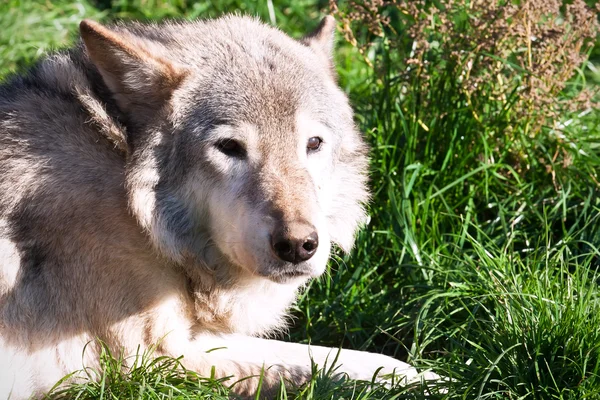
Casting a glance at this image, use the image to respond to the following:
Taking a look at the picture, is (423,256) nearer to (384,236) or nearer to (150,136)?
(384,236)

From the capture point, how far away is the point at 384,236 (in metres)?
4.88

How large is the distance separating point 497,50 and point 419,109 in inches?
23.0

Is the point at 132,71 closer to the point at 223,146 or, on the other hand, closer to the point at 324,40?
the point at 223,146

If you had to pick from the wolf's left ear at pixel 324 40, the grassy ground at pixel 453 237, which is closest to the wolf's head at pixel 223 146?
the wolf's left ear at pixel 324 40

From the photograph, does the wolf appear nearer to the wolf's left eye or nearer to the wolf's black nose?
the wolf's left eye

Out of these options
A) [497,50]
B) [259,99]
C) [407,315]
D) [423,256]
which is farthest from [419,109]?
[259,99]

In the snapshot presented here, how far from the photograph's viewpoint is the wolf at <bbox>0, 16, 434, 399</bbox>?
141 inches

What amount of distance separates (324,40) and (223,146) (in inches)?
43.4

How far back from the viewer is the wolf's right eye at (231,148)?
360cm

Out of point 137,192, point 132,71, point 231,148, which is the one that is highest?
point 132,71

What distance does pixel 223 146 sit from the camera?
360 centimetres

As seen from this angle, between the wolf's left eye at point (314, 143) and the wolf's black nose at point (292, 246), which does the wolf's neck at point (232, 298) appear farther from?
the wolf's left eye at point (314, 143)

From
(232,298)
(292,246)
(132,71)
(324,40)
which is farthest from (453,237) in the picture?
(132,71)

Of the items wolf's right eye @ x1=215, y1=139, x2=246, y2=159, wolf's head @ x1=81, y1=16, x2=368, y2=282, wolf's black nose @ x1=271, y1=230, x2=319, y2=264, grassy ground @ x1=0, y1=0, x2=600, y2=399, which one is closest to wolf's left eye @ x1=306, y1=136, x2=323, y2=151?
wolf's head @ x1=81, y1=16, x2=368, y2=282
